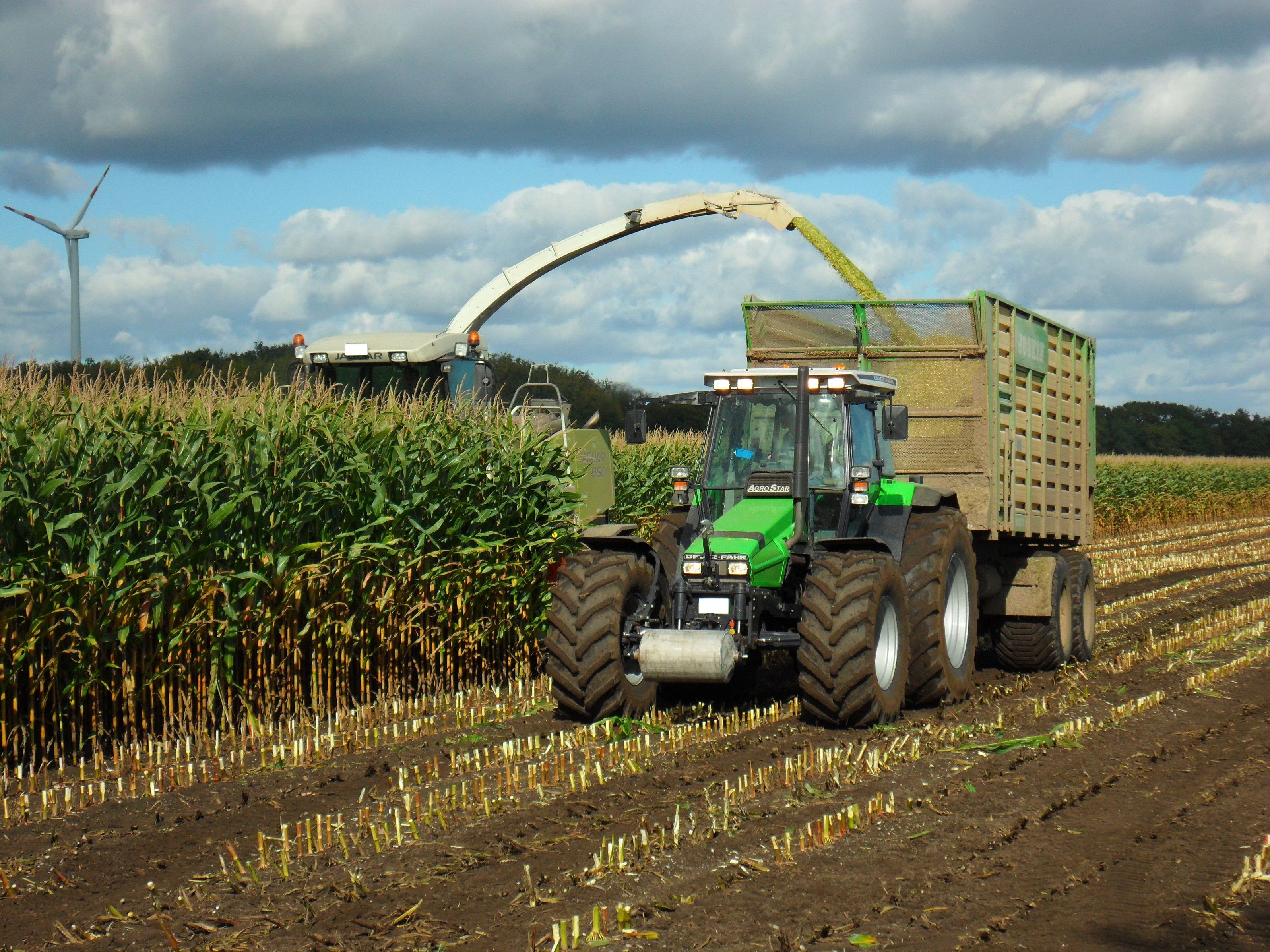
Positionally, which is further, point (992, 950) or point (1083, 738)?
point (1083, 738)

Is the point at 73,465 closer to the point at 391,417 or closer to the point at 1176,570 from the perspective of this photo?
the point at 391,417

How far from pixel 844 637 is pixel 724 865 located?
2538 mm

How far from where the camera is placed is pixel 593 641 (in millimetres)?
7887

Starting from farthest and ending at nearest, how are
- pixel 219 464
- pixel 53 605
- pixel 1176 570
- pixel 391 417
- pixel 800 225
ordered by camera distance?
pixel 1176 570 < pixel 800 225 < pixel 391 417 < pixel 219 464 < pixel 53 605

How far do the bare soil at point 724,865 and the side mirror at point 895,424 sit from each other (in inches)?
84.2

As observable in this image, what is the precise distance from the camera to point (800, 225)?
593 inches

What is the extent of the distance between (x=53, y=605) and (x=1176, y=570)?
17.5m

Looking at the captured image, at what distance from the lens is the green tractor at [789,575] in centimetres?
762

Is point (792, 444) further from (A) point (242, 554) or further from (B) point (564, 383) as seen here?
(B) point (564, 383)

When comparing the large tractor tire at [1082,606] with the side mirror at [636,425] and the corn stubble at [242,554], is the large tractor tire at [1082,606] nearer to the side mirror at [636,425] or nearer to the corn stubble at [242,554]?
the corn stubble at [242,554]

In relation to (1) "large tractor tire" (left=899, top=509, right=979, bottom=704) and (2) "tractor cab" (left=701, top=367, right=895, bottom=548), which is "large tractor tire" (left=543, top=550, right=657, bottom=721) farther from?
(1) "large tractor tire" (left=899, top=509, right=979, bottom=704)

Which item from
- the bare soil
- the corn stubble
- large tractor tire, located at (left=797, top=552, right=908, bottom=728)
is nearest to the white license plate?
large tractor tire, located at (left=797, top=552, right=908, bottom=728)

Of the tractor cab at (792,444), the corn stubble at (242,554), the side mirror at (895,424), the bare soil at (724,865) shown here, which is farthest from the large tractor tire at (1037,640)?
the corn stubble at (242,554)

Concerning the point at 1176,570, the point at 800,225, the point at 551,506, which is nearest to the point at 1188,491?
A: the point at 1176,570
